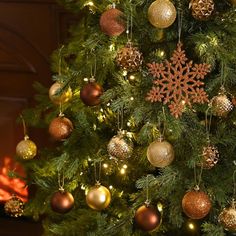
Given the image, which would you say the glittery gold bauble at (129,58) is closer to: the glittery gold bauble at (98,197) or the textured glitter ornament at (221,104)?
the textured glitter ornament at (221,104)

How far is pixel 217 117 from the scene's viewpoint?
132 cm

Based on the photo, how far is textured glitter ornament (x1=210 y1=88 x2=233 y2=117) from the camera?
1.19m

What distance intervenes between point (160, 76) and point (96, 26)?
243 millimetres

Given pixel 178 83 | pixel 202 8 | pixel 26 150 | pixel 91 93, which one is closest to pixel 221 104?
pixel 178 83

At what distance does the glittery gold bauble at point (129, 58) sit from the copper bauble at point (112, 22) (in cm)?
4

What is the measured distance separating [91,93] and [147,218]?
325 mm

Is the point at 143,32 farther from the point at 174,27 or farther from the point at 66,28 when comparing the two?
the point at 66,28

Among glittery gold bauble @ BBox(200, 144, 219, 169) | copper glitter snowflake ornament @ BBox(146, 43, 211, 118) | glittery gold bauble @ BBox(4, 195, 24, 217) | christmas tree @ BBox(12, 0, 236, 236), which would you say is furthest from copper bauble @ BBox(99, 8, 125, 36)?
glittery gold bauble @ BBox(4, 195, 24, 217)

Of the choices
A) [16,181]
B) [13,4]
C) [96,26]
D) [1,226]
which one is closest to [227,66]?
[96,26]

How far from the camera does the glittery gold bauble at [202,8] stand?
3.77 feet

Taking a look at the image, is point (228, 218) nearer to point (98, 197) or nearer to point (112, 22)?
point (98, 197)

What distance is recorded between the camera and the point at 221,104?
1.19 metres

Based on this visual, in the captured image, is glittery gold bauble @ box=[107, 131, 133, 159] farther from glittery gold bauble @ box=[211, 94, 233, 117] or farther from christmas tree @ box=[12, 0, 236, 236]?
glittery gold bauble @ box=[211, 94, 233, 117]

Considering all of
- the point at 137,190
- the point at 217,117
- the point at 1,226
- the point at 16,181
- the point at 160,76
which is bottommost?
the point at 1,226
